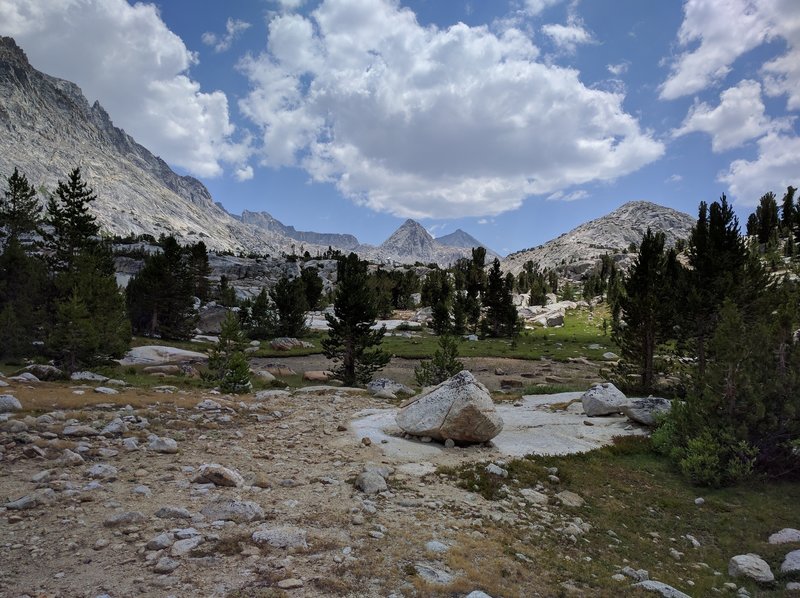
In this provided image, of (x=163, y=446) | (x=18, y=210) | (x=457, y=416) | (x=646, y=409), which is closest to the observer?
(x=163, y=446)

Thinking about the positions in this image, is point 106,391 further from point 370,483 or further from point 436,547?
point 436,547

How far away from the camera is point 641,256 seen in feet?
102

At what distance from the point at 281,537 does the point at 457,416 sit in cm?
848

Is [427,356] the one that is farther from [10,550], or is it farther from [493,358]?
[10,550]

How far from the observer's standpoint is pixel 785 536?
10.3 m

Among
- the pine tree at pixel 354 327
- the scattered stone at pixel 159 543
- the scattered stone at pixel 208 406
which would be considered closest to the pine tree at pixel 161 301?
the pine tree at pixel 354 327

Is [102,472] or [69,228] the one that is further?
[69,228]

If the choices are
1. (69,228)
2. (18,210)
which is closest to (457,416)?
(69,228)

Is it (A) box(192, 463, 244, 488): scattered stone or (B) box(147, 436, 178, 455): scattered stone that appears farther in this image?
(B) box(147, 436, 178, 455): scattered stone

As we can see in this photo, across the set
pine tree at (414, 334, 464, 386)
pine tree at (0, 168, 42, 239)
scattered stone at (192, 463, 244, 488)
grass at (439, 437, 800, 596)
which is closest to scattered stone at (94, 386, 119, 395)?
→ scattered stone at (192, 463, 244, 488)

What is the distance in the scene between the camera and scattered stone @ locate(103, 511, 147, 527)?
745 cm

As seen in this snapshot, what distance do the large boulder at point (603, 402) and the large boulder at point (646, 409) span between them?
0.80 metres

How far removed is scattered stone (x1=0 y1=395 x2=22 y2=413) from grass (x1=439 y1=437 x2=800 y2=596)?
46.9 ft

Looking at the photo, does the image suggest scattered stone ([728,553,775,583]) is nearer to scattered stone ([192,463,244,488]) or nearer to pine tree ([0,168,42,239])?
scattered stone ([192,463,244,488])
